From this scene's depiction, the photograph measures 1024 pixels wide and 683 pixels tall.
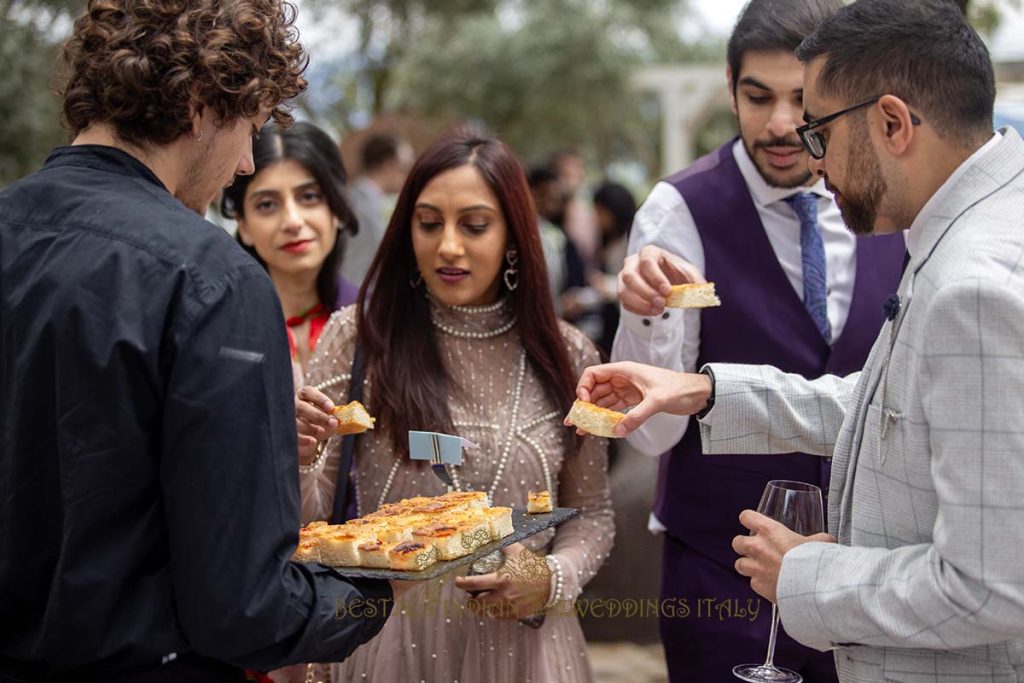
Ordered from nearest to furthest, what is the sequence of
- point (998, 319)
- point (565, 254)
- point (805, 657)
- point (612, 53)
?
point (998, 319)
point (805, 657)
point (565, 254)
point (612, 53)

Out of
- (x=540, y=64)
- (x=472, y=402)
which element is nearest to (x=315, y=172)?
(x=472, y=402)

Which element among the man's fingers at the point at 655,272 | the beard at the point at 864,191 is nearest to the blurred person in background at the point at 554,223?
the man's fingers at the point at 655,272

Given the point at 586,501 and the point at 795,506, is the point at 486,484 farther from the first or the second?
the point at 795,506

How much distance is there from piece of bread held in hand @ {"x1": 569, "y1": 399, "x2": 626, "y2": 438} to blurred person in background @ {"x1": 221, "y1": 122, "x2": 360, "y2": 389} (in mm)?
1565

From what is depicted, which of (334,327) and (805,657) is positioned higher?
(334,327)

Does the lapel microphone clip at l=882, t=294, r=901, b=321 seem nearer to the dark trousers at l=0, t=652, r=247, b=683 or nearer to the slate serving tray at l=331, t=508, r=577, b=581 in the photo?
the slate serving tray at l=331, t=508, r=577, b=581

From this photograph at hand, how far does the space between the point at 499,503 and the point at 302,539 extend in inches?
29.9

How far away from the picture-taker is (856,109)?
6.61ft

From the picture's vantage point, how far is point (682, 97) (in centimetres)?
1727

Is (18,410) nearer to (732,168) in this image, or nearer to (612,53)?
(732,168)

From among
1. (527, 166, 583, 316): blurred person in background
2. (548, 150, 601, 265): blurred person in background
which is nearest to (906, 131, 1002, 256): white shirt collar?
(527, 166, 583, 316): blurred person in background

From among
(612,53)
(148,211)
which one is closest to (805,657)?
(148,211)

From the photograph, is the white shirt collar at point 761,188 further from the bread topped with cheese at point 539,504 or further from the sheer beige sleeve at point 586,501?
the bread topped with cheese at point 539,504

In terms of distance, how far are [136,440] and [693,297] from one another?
4.67ft
